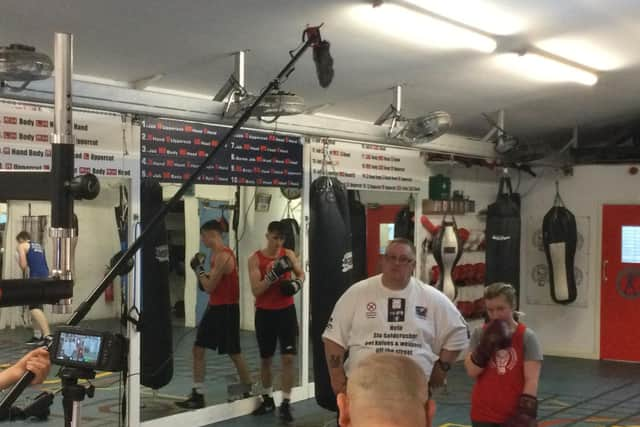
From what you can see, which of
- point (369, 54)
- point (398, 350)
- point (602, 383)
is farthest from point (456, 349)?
point (602, 383)

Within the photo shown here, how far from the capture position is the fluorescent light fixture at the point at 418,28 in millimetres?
4620

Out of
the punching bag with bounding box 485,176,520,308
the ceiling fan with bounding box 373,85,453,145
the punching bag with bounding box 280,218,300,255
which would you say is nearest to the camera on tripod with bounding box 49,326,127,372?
the ceiling fan with bounding box 373,85,453,145

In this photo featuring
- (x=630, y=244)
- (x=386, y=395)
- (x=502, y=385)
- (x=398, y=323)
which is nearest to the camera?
(x=386, y=395)

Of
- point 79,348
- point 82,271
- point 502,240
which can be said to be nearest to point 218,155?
point 82,271

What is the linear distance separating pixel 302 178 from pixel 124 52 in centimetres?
228

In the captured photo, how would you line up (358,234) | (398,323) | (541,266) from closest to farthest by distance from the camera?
(398,323) → (358,234) → (541,266)

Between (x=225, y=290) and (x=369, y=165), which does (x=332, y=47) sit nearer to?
(x=225, y=290)

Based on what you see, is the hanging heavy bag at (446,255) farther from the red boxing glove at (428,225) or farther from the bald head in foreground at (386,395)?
the bald head in foreground at (386,395)

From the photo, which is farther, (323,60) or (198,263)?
(198,263)

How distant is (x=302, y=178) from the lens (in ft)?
22.8

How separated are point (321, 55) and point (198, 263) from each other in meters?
4.17

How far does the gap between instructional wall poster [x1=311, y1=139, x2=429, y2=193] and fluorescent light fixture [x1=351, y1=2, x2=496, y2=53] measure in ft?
6.37

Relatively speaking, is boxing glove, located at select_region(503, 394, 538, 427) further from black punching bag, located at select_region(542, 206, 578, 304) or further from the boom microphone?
black punching bag, located at select_region(542, 206, 578, 304)

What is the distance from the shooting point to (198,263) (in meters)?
6.77
